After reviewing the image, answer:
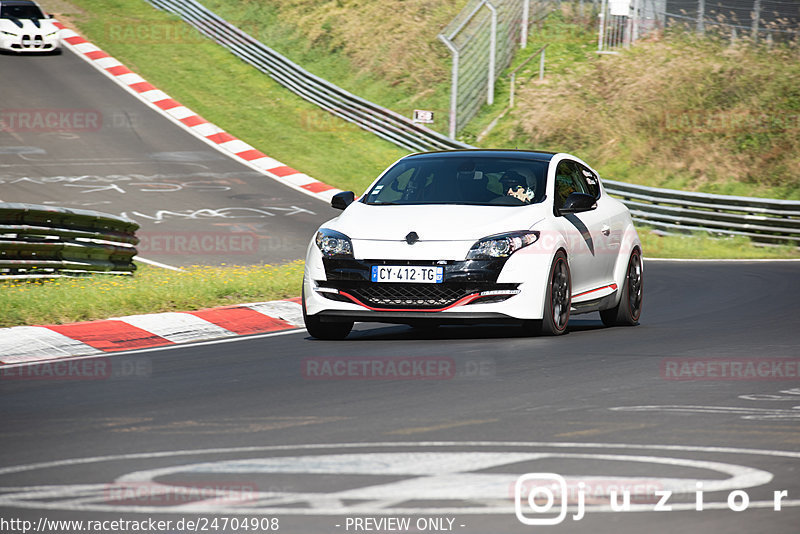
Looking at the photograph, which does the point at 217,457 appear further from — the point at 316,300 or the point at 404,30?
the point at 404,30

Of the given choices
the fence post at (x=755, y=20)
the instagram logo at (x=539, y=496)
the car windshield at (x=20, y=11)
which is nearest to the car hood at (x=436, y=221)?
the instagram logo at (x=539, y=496)

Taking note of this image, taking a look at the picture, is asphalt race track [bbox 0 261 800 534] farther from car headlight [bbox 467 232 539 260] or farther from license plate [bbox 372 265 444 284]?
car headlight [bbox 467 232 539 260]

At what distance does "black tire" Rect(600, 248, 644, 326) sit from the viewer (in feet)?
38.8

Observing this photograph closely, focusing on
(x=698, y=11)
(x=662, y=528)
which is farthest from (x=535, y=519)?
(x=698, y=11)

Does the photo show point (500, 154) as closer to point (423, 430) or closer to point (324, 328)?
point (324, 328)

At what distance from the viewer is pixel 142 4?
45.2m

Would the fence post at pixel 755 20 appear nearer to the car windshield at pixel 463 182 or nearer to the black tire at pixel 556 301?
the car windshield at pixel 463 182

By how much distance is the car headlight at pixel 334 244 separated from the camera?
10.1 m

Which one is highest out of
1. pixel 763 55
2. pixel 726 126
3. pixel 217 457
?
pixel 763 55

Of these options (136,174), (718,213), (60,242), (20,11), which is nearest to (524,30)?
(718,213)

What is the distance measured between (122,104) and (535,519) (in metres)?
30.8

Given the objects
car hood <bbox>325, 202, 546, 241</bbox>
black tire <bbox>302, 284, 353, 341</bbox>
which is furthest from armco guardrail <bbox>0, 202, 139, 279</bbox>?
car hood <bbox>325, 202, 546, 241</bbox>

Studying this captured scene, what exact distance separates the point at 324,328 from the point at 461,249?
1451mm

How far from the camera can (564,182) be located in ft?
36.9
